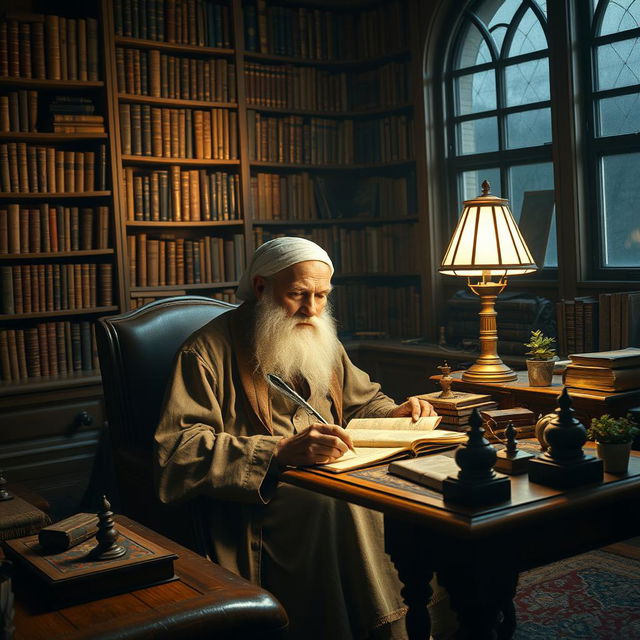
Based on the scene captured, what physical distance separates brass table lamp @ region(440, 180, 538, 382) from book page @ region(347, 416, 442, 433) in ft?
1.94

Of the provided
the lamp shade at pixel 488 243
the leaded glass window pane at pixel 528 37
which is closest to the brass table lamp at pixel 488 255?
the lamp shade at pixel 488 243

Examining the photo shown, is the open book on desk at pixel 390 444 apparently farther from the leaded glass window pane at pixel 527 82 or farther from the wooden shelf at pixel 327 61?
the wooden shelf at pixel 327 61

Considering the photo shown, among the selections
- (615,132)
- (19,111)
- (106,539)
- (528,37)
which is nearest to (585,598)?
(106,539)

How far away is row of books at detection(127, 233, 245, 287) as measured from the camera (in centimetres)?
454

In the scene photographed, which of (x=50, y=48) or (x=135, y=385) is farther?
(x=50, y=48)

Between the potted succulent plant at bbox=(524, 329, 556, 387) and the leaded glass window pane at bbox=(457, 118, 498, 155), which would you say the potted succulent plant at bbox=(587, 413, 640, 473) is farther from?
the leaded glass window pane at bbox=(457, 118, 498, 155)

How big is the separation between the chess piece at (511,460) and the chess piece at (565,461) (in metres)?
0.06

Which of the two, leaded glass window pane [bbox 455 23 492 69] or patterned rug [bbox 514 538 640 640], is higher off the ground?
leaded glass window pane [bbox 455 23 492 69]

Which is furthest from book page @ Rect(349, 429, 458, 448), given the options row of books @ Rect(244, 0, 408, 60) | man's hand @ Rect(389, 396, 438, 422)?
row of books @ Rect(244, 0, 408, 60)

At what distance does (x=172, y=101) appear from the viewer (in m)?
4.52

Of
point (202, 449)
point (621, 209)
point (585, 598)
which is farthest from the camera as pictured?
point (621, 209)

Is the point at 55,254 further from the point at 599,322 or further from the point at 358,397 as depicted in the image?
the point at 599,322

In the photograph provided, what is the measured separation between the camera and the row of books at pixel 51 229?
13.8 feet

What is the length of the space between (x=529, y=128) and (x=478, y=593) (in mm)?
3328
